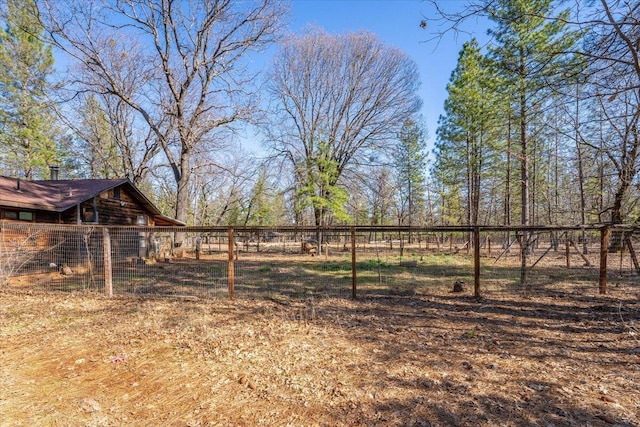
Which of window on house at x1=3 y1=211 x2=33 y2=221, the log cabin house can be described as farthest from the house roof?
window on house at x1=3 y1=211 x2=33 y2=221

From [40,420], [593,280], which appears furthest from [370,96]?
[40,420]

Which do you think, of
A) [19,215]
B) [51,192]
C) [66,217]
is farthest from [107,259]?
[51,192]

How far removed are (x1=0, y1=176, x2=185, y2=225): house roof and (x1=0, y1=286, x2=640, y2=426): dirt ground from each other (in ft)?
19.9

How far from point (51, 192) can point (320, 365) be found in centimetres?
1516

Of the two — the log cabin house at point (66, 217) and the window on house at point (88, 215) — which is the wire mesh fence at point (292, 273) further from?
the window on house at point (88, 215)

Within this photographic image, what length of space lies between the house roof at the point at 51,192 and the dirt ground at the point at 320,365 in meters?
6.06

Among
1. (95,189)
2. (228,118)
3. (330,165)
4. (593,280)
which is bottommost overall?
(593,280)

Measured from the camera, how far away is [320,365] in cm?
356

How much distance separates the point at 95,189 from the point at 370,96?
17291mm

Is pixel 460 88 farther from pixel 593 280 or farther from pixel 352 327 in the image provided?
pixel 352 327

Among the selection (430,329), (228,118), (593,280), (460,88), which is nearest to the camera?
(430,329)

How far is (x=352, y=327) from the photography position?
195 inches

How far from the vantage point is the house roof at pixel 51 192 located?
10.5 metres

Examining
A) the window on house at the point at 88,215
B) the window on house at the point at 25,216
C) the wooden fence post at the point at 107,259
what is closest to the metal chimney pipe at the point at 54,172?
the window on house at the point at 88,215
